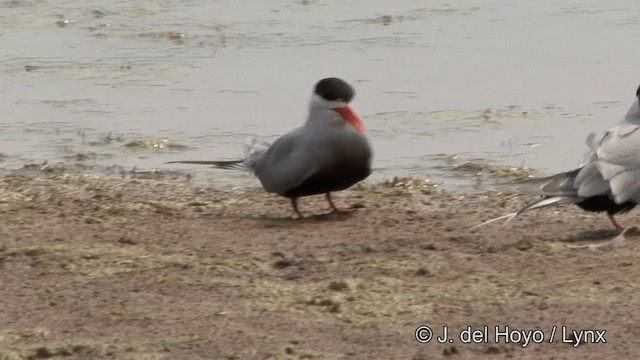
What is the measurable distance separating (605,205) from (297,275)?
143 cm

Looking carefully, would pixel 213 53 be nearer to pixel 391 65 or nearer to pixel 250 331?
pixel 391 65

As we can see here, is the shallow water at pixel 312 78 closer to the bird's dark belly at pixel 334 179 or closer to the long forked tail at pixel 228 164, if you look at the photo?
the long forked tail at pixel 228 164

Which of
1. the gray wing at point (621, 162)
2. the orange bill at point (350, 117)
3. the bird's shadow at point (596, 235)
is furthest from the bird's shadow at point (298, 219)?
the gray wing at point (621, 162)

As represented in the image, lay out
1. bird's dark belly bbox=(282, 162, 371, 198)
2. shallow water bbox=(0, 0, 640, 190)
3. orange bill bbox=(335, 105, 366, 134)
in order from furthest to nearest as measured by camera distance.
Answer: shallow water bbox=(0, 0, 640, 190) → orange bill bbox=(335, 105, 366, 134) → bird's dark belly bbox=(282, 162, 371, 198)

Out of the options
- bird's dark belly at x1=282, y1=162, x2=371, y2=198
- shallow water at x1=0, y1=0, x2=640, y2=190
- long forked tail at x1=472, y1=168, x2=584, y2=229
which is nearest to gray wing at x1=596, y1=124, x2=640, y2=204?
long forked tail at x1=472, y1=168, x2=584, y2=229

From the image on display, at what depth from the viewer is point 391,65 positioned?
38.5ft

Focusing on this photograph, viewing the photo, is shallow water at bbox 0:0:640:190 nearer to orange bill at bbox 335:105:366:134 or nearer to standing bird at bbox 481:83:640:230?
orange bill at bbox 335:105:366:134

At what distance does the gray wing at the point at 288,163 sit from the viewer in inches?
313

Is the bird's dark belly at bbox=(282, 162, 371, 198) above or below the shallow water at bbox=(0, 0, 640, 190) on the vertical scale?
above

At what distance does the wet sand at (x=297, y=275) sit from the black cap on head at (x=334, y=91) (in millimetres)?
553

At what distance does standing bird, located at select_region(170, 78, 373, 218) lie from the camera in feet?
26.1

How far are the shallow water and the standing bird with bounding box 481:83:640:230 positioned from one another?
59.7 inches

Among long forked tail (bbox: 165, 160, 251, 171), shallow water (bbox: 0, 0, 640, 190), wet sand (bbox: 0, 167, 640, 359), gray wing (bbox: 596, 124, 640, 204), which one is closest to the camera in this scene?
wet sand (bbox: 0, 167, 640, 359)

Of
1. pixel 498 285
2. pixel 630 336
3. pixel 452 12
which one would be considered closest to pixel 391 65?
pixel 452 12
